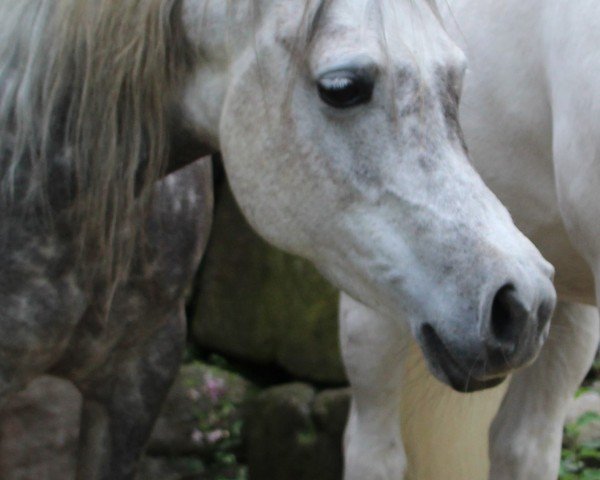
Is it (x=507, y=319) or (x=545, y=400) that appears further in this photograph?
(x=545, y=400)

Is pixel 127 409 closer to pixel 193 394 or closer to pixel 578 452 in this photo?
pixel 193 394

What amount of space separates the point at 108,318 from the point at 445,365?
23.5 inches

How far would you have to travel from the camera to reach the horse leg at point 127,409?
6.51 feet

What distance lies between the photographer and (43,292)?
163cm

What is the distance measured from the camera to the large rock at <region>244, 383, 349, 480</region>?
3162mm

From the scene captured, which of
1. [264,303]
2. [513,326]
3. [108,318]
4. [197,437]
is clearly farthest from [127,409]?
[264,303]

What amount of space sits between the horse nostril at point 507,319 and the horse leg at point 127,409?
0.81 metres

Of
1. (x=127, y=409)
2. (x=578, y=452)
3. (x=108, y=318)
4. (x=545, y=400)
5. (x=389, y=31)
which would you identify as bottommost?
(x=578, y=452)

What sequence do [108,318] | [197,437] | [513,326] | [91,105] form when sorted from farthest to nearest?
[197,437] → [108,318] → [91,105] → [513,326]

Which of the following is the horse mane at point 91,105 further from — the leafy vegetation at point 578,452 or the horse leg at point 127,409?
the leafy vegetation at point 578,452

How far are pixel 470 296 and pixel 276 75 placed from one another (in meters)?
0.34

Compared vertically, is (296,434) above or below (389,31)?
below

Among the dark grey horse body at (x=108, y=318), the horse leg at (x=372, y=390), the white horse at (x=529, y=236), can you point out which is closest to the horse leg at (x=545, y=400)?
the white horse at (x=529, y=236)

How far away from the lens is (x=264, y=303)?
3.31m
